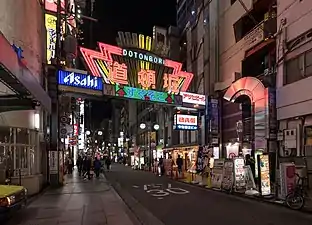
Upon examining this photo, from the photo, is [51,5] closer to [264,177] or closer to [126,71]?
[126,71]

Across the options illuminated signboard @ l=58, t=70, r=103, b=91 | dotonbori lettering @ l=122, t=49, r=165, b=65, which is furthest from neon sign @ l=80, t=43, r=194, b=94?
illuminated signboard @ l=58, t=70, r=103, b=91

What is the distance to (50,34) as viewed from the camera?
28500mm

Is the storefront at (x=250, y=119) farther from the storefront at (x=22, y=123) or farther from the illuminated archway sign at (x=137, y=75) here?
the storefront at (x=22, y=123)

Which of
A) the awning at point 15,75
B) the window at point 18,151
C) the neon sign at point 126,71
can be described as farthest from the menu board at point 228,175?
the neon sign at point 126,71

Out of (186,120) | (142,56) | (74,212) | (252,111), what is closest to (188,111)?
(186,120)

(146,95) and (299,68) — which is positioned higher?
(299,68)

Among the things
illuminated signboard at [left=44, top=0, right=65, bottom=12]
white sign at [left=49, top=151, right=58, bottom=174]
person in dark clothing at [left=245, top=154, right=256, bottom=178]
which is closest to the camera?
person in dark clothing at [left=245, top=154, right=256, bottom=178]

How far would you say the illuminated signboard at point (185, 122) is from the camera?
3750 centimetres

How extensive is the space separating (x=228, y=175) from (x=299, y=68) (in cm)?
683

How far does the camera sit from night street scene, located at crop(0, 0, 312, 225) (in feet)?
48.1

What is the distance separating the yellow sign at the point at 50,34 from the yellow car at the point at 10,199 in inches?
653

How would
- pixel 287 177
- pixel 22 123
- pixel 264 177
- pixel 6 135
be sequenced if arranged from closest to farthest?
pixel 287 177 < pixel 264 177 < pixel 6 135 < pixel 22 123

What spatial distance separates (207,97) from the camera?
36344mm

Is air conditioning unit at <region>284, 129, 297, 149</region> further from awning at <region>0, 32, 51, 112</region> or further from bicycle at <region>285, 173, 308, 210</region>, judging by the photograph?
awning at <region>0, 32, 51, 112</region>
